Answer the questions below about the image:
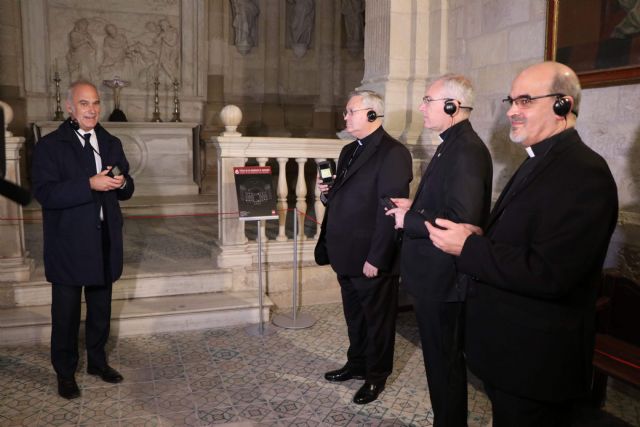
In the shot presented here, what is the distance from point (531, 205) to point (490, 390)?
678mm

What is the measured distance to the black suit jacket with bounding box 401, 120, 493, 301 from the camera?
2477mm

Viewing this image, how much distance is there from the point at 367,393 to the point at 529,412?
1683mm

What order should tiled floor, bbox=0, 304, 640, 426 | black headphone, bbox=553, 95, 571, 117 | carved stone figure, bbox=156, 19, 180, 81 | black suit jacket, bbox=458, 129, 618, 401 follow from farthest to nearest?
carved stone figure, bbox=156, 19, 180, 81, tiled floor, bbox=0, 304, 640, 426, black headphone, bbox=553, 95, 571, 117, black suit jacket, bbox=458, 129, 618, 401

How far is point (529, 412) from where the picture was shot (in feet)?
6.00

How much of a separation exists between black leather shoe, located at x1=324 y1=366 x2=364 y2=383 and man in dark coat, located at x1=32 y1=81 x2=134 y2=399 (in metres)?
1.55

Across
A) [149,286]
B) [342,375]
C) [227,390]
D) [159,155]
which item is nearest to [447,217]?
[342,375]

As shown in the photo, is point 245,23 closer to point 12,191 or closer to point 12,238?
point 12,238

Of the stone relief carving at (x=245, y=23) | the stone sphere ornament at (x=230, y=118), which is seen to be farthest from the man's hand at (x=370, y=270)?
the stone relief carving at (x=245, y=23)

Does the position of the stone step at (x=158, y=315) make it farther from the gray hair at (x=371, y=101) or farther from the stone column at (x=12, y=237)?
the gray hair at (x=371, y=101)

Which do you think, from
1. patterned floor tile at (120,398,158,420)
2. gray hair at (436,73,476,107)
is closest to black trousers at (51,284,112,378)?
patterned floor tile at (120,398,158,420)

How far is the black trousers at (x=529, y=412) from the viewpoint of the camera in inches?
71.8

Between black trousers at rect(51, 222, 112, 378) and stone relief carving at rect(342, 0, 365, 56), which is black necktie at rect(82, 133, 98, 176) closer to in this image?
black trousers at rect(51, 222, 112, 378)

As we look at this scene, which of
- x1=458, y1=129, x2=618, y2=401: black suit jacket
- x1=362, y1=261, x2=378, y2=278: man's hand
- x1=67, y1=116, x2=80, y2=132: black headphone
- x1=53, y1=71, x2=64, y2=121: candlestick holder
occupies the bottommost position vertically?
x1=362, y1=261, x2=378, y2=278: man's hand

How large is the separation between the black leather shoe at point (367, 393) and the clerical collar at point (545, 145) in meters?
2.01
